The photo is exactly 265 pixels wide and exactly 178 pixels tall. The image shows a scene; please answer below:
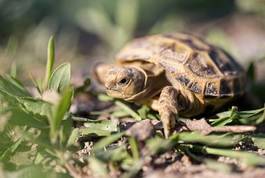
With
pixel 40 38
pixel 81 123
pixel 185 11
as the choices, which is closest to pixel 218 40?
pixel 40 38

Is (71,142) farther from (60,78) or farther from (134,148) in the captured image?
(60,78)

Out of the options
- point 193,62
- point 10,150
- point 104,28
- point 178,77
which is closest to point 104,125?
point 10,150

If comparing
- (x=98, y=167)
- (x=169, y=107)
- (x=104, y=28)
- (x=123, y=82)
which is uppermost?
(x=104, y=28)

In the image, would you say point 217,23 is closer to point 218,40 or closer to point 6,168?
point 218,40

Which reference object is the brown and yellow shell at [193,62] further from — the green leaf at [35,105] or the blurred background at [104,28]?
the green leaf at [35,105]

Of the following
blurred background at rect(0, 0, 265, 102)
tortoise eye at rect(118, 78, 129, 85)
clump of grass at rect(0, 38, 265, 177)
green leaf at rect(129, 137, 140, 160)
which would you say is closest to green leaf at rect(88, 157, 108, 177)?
clump of grass at rect(0, 38, 265, 177)

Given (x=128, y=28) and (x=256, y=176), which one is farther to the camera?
(x=128, y=28)

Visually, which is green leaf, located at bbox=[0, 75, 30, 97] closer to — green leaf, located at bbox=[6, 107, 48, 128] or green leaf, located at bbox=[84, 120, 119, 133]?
green leaf, located at bbox=[6, 107, 48, 128]
